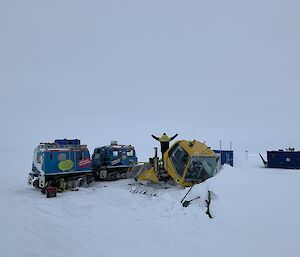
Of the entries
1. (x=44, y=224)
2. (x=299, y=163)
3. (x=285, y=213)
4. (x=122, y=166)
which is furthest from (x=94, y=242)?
(x=299, y=163)

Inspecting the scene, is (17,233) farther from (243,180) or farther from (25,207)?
(243,180)

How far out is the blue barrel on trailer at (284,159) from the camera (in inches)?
1008

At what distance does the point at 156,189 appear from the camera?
15.0 m

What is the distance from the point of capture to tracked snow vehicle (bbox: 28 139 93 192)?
51.5ft

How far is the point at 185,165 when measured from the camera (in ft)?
47.1

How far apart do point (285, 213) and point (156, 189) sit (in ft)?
22.6

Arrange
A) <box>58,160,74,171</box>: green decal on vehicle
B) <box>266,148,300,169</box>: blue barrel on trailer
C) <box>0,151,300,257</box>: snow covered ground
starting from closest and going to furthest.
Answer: <box>0,151,300,257</box>: snow covered ground
<box>58,160,74,171</box>: green decal on vehicle
<box>266,148,300,169</box>: blue barrel on trailer

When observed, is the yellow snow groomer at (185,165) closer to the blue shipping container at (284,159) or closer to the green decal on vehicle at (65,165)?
the green decal on vehicle at (65,165)

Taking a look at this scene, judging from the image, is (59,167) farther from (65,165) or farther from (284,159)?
(284,159)

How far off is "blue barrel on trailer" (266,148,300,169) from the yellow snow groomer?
13.5 meters

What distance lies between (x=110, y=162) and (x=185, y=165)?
24.9 ft

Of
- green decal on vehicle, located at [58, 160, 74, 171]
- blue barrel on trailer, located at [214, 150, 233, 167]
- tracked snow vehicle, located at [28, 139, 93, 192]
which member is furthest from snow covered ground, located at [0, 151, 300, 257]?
blue barrel on trailer, located at [214, 150, 233, 167]

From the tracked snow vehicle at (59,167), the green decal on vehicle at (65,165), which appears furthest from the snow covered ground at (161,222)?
the green decal on vehicle at (65,165)

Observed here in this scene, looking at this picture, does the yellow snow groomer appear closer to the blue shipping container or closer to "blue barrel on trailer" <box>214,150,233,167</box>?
"blue barrel on trailer" <box>214,150,233,167</box>
